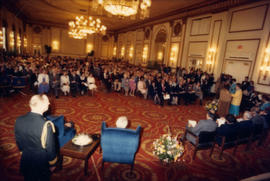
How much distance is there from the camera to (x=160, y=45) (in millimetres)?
17828

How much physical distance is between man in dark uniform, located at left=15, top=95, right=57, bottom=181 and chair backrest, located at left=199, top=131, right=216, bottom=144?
2.94 meters

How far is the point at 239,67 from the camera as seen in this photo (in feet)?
32.6

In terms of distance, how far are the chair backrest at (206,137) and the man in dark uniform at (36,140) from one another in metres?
2.94

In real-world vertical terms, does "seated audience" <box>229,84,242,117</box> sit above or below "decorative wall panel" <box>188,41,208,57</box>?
below

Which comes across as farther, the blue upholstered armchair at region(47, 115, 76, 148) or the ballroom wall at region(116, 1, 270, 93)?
the ballroom wall at region(116, 1, 270, 93)

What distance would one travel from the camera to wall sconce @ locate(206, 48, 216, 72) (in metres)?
11.4

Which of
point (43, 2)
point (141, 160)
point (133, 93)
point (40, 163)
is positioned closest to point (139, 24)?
point (43, 2)

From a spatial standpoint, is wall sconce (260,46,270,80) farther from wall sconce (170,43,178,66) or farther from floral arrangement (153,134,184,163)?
floral arrangement (153,134,184,163)

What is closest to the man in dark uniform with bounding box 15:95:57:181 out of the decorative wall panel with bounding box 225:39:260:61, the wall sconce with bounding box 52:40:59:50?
the decorative wall panel with bounding box 225:39:260:61

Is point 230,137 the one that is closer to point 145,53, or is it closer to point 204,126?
point 204,126

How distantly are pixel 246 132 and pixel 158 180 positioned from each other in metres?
2.63

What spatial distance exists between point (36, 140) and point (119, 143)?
1.33 m

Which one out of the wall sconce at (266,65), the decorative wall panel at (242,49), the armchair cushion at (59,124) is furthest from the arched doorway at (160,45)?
the armchair cushion at (59,124)

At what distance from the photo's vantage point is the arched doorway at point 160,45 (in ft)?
53.9
